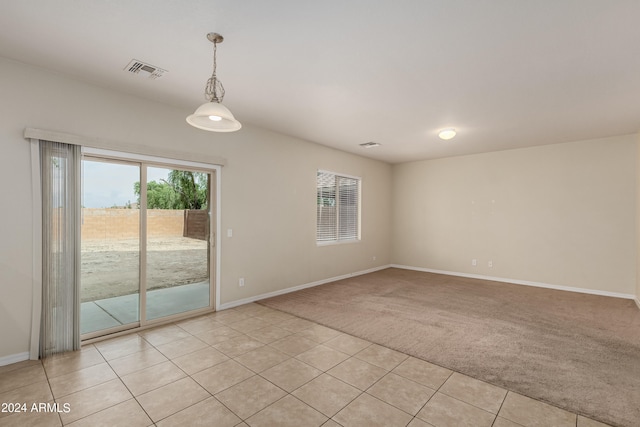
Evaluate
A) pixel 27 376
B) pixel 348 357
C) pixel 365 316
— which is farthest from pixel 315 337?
pixel 27 376

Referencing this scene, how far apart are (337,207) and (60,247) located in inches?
184

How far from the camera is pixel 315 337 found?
345 cm

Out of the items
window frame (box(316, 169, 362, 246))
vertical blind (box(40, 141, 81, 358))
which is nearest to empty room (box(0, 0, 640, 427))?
vertical blind (box(40, 141, 81, 358))

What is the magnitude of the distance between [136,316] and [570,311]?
235 inches

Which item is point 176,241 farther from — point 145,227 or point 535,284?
point 535,284

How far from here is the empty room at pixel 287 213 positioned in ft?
7.21

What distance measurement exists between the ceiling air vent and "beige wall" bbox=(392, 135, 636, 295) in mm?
6202

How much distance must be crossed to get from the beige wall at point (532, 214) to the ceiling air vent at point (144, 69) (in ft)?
20.3

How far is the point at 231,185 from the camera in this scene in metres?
4.49

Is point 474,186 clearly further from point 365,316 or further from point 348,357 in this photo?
point 348,357

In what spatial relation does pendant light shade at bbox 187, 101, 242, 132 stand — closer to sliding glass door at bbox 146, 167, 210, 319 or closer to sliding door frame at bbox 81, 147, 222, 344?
sliding door frame at bbox 81, 147, 222, 344

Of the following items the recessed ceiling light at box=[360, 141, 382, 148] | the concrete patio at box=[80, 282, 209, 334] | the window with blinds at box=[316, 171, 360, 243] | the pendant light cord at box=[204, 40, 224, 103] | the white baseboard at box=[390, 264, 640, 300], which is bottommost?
the white baseboard at box=[390, 264, 640, 300]

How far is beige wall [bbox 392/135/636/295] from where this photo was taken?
5.20m

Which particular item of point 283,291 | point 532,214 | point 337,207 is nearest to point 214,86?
point 283,291
